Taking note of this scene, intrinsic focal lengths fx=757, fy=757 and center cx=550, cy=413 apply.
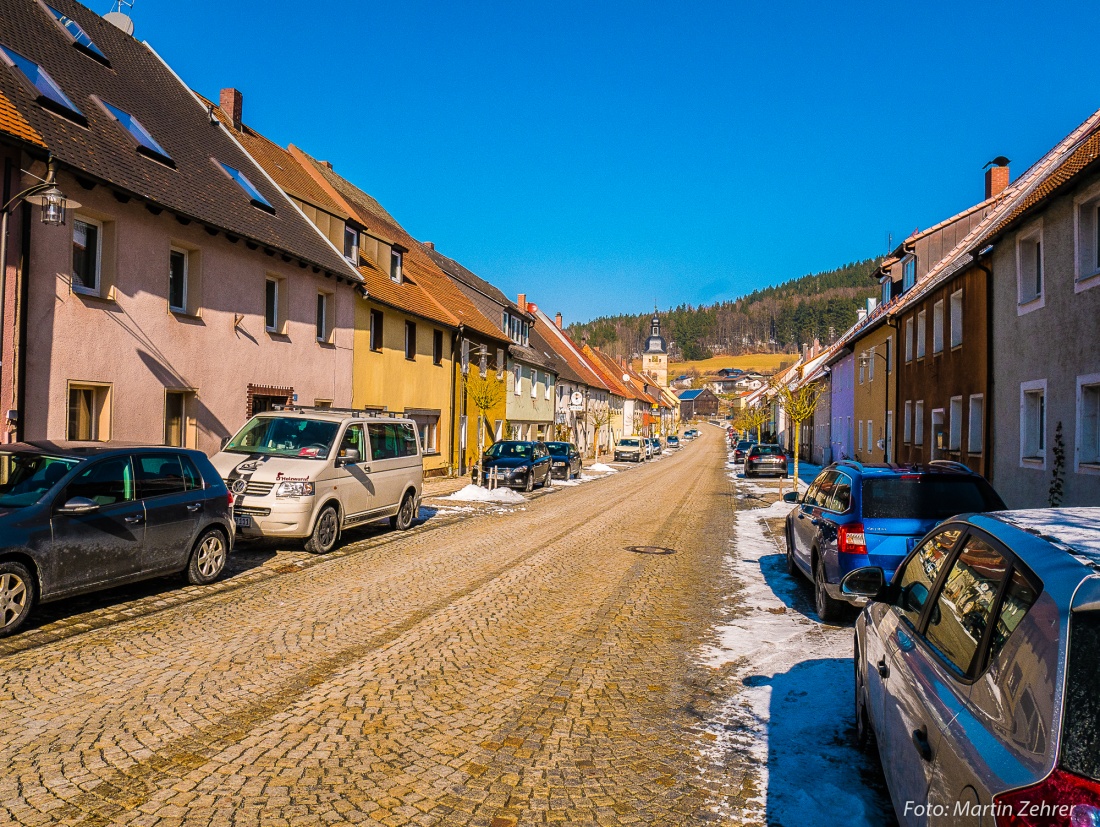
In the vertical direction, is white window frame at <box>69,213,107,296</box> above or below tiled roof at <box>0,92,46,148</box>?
below

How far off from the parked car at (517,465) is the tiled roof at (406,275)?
16.7ft

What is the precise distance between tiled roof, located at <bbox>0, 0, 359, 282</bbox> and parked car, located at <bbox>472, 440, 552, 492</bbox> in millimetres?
7808

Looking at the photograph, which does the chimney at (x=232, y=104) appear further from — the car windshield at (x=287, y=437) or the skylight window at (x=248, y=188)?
the car windshield at (x=287, y=437)

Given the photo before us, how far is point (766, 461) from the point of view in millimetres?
32688

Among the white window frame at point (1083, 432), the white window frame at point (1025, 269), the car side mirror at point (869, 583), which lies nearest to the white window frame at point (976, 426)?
the white window frame at point (1025, 269)

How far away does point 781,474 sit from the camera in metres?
32.6

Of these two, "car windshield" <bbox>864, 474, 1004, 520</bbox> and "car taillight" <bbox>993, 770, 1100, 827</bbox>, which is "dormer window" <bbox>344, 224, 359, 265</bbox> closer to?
"car windshield" <bbox>864, 474, 1004, 520</bbox>

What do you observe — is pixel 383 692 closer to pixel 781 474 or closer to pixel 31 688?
pixel 31 688

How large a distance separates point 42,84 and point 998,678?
52.7 ft

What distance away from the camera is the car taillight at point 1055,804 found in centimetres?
173

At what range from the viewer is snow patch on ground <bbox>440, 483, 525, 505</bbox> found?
66.8 feet

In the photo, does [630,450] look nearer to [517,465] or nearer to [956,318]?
[517,465]

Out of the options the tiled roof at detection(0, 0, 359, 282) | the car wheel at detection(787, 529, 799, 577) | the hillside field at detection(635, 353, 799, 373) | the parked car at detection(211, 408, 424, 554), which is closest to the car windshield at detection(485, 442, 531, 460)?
the tiled roof at detection(0, 0, 359, 282)

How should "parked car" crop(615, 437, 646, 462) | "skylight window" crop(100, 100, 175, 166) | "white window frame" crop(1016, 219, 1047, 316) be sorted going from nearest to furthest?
"white window frame" crop(1016, 219, 1047, 316), "skylight window" crop(100, 100, 175, 166), "parked car" crop(615, 437, 646, 462)
